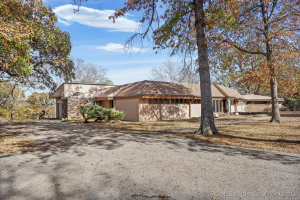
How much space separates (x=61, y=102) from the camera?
23578 millimetres

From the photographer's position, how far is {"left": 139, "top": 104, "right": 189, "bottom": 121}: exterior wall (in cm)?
1990

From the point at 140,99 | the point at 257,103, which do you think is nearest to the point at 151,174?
the point at 140,99

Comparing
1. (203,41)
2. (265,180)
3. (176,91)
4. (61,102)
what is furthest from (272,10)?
(61,102)

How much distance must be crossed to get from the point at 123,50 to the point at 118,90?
40.5ft

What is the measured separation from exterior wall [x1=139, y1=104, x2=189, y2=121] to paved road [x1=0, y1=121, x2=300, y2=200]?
13.3m

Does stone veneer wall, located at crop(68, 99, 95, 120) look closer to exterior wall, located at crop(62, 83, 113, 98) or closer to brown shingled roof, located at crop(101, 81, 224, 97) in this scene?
exterior wall, located at crop(62, 83, 113, 98)

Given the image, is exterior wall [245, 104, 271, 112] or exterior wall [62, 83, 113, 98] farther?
exterior wall [245, 104, 271, 112]

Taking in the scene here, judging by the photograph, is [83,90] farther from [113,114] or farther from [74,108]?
[113,114]

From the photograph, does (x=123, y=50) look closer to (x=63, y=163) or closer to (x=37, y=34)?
(x=37, y=34)

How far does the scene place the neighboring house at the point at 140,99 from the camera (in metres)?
20.1

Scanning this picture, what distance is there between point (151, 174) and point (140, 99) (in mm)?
15537

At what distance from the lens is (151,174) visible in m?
4.29

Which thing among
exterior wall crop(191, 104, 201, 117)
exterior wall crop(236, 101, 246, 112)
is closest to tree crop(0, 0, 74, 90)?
exterior wall crop(191, 104, 201, 117)

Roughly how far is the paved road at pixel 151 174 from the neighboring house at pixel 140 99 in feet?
44.6
